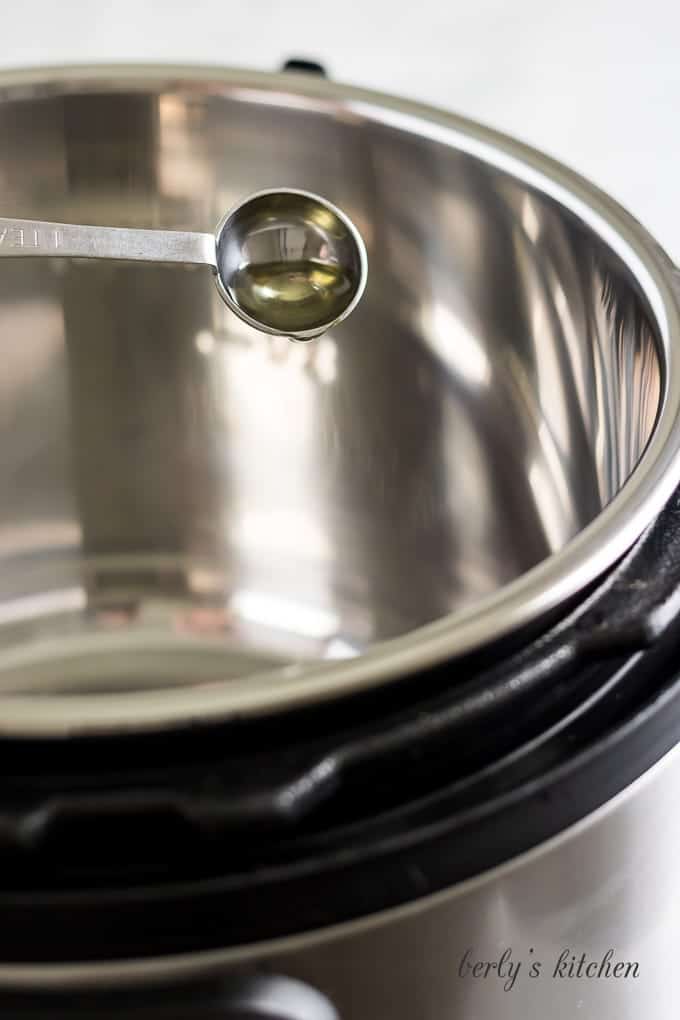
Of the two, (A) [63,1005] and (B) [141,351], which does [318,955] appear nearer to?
(A) [63,1005]

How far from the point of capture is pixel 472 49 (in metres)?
1.23

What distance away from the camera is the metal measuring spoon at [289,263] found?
69cm

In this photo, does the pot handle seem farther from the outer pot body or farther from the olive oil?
the olive oil

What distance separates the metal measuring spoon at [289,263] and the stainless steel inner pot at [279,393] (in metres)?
0.06

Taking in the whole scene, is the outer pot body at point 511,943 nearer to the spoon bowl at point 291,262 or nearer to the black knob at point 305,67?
the spoon bowl at point 291,262

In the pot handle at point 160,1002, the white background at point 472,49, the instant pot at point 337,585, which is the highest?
the white background at point 472,49

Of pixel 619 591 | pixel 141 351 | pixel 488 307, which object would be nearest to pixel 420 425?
pixel 488 307

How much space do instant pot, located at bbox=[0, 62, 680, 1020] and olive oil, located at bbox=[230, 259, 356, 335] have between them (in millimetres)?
68

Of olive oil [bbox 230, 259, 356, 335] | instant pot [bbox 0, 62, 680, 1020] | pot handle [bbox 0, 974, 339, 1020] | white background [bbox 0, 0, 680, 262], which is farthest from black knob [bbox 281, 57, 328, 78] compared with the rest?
pot handle [bbox 0, 974, 339, 1020]

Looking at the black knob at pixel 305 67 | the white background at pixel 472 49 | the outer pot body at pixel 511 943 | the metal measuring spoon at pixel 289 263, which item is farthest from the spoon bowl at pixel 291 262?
the white background at pixel 472 49

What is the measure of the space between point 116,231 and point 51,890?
1.21 feet

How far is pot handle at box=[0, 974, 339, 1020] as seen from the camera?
40 cm

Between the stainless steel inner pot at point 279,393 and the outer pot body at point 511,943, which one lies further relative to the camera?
the stainless steel inner pot at point 279,393

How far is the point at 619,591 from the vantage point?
1.46 ft
